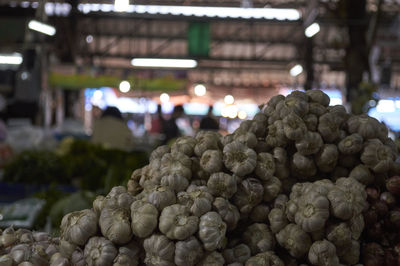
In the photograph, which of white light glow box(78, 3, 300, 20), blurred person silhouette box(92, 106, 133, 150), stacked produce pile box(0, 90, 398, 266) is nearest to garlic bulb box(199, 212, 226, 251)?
stacked produce pile box(0, 90, 398, 266)

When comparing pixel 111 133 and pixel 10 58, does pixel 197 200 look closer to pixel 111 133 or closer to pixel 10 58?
pixel 111 133

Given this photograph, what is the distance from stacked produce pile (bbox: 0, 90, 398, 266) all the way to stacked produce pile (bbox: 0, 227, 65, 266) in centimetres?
11

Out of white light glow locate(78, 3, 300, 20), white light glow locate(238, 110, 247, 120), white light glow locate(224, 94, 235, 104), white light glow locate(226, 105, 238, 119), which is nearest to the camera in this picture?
white light glow locate(78, 3, 300, 20)

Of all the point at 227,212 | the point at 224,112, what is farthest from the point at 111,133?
the point at 224,112

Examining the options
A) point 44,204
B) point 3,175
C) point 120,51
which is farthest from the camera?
point 120,51

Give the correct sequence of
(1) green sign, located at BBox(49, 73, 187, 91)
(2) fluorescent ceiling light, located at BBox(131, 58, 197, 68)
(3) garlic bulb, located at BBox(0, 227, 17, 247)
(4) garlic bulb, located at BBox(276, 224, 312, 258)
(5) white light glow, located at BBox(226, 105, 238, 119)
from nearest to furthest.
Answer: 1. (4) garlic bulb, located at BBox(276, 224, 312, 258)
2. (3) garlic bulb, located at BBox(0, 227, 17, 247)
3. (1) green sign, located at BBox(49, 73, 187, 91)
4. (2) fluorescent ceiling light, located at BBox(131, 58, 197, 68)
5. (5) white light glow, located at BBox(226, 105, 238, 119)

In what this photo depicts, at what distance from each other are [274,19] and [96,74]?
7002 millimetres

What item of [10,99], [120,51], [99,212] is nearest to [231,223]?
[99,212]

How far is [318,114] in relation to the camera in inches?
73.2

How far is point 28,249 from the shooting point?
1649 mm

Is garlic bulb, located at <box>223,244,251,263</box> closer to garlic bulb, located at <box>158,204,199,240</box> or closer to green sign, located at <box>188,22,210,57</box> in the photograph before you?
garlic bulb, located at <box>158,204,199,240</box>

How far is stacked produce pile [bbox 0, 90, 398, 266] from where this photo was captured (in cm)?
146

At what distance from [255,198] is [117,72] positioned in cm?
1281

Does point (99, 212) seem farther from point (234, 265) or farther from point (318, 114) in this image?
point (318, 114)
